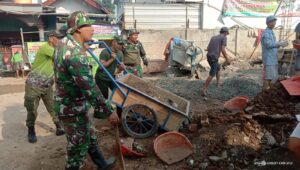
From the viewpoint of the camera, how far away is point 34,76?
5387 mm

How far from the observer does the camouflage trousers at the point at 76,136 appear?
366cm

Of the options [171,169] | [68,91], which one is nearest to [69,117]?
[68,91]

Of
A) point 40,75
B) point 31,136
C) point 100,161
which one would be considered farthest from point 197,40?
point 100,161

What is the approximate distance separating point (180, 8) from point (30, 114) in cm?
1255

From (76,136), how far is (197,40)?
1316 centimetres

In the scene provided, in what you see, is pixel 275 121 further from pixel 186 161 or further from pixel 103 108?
pixel 103 108

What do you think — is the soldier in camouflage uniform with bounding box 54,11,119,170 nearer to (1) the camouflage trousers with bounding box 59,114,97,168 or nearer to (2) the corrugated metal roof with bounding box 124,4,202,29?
(1) the camouflage trousers with bounding box 59,114,97,168

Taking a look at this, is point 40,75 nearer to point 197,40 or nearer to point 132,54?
point 132,54

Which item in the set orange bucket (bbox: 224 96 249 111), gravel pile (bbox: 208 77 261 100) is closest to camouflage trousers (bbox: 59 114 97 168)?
orange bucket (bbox: 224 96 249 111)

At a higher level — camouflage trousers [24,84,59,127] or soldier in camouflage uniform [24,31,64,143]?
soldier in camouflage uniform [24,31,64,143]

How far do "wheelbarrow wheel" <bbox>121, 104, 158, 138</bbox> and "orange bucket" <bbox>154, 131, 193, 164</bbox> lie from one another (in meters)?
0.59

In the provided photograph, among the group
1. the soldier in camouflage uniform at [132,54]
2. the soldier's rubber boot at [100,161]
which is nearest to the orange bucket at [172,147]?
the soldier's rubber boot at [100,161]

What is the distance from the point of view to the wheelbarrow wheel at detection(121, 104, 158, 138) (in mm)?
5234

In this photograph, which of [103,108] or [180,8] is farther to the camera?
[180,8]
